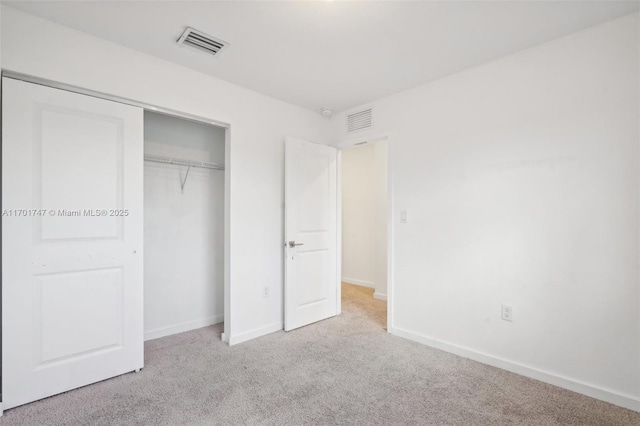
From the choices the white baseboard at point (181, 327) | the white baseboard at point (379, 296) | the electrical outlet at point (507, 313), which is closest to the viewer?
the electrical outlet at point (507, 313)

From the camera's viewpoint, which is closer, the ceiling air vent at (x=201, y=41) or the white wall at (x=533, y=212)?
the white wall at (x=533, y=212)

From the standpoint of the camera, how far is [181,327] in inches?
130

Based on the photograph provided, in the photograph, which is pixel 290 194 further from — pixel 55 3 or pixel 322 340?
pixel 55 3

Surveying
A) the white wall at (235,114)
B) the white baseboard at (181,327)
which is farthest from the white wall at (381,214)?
the white baseboard at (181,327)

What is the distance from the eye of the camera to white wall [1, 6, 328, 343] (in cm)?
206

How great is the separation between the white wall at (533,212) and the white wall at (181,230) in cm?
209

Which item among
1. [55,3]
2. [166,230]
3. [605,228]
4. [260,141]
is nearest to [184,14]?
[55,3]

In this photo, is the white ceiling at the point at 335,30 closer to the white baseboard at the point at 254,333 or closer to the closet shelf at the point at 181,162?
the closet shelf at the point at 181,162

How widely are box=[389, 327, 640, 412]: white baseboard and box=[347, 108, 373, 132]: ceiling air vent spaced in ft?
7.38

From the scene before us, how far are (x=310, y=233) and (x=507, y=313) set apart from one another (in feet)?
6.59

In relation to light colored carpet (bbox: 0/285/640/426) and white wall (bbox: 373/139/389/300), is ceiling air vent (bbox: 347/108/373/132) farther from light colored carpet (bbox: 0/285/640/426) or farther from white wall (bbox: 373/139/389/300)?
light colored carpet (bbox: 0/285/640/426)

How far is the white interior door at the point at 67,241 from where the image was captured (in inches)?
77.7

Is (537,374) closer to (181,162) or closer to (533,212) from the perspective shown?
(533,212)

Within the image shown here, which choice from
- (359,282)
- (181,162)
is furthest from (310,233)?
(359,282)
